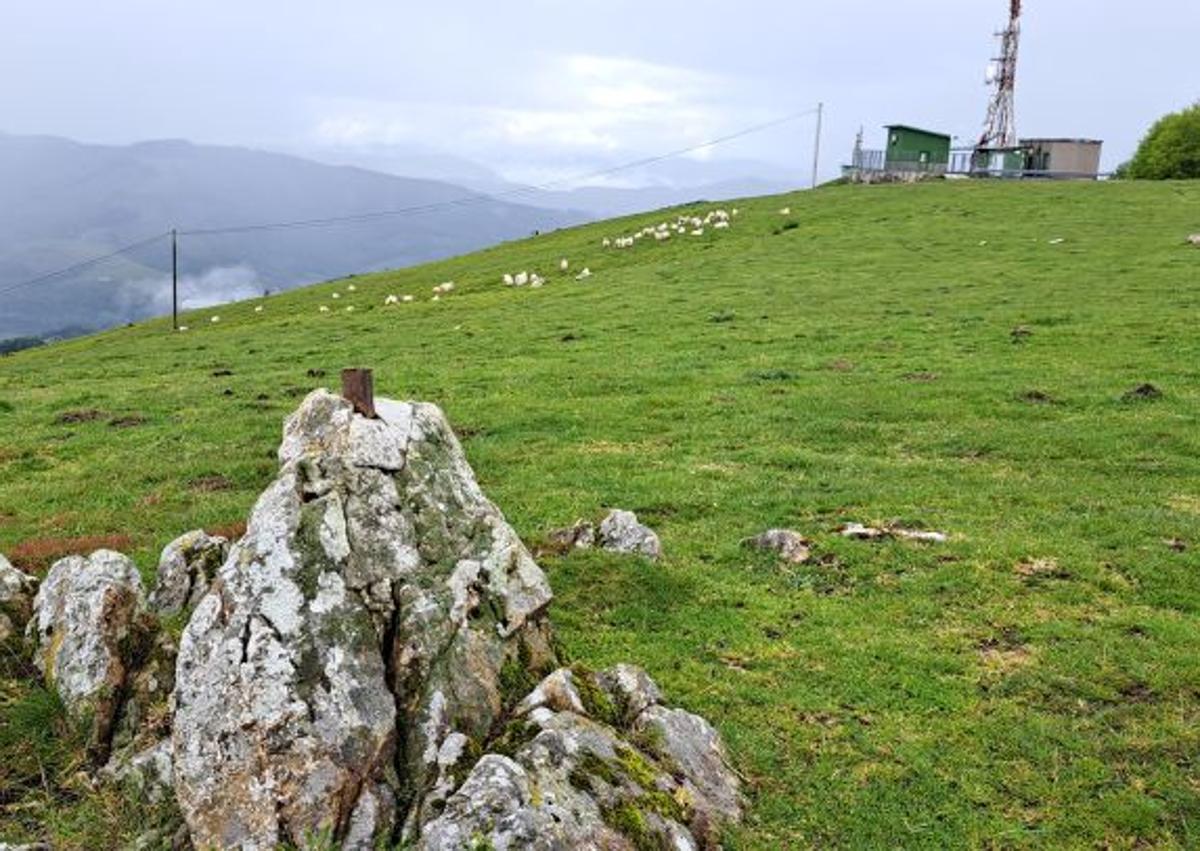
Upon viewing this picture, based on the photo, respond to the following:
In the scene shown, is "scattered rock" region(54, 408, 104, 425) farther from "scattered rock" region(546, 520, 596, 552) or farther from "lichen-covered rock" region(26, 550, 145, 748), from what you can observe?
"lichen-covered rock" region(26, 550, 145, 748)

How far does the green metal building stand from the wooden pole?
96865 mm

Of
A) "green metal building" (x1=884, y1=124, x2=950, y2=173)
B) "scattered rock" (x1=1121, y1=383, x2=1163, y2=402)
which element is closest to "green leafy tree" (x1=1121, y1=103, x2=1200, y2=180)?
"green metal building" (x1=884, y1=124, x2=950, y2=173)

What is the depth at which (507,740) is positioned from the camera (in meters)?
8.05

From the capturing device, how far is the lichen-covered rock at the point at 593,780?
22.9 ft

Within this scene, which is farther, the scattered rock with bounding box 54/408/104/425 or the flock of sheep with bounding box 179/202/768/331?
the flock of sheep with bounding box 179/202/768/331

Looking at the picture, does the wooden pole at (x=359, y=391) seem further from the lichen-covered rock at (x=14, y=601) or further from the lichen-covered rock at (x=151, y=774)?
the lichen-covered rock at (x=14, y=601)

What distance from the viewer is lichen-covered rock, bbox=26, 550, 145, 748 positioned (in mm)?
9555

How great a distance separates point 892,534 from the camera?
53.1ft

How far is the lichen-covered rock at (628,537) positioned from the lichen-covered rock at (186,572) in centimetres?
589

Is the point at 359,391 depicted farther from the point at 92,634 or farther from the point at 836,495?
the point at 836,495

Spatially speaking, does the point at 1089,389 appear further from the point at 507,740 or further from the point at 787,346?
the point at 507,740

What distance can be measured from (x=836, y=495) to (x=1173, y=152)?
94874 mm

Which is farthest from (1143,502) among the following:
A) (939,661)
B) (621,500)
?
(621,500)

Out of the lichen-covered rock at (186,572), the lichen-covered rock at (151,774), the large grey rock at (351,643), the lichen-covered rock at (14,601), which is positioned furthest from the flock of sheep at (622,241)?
the lichen-covered rock at (151,774)
